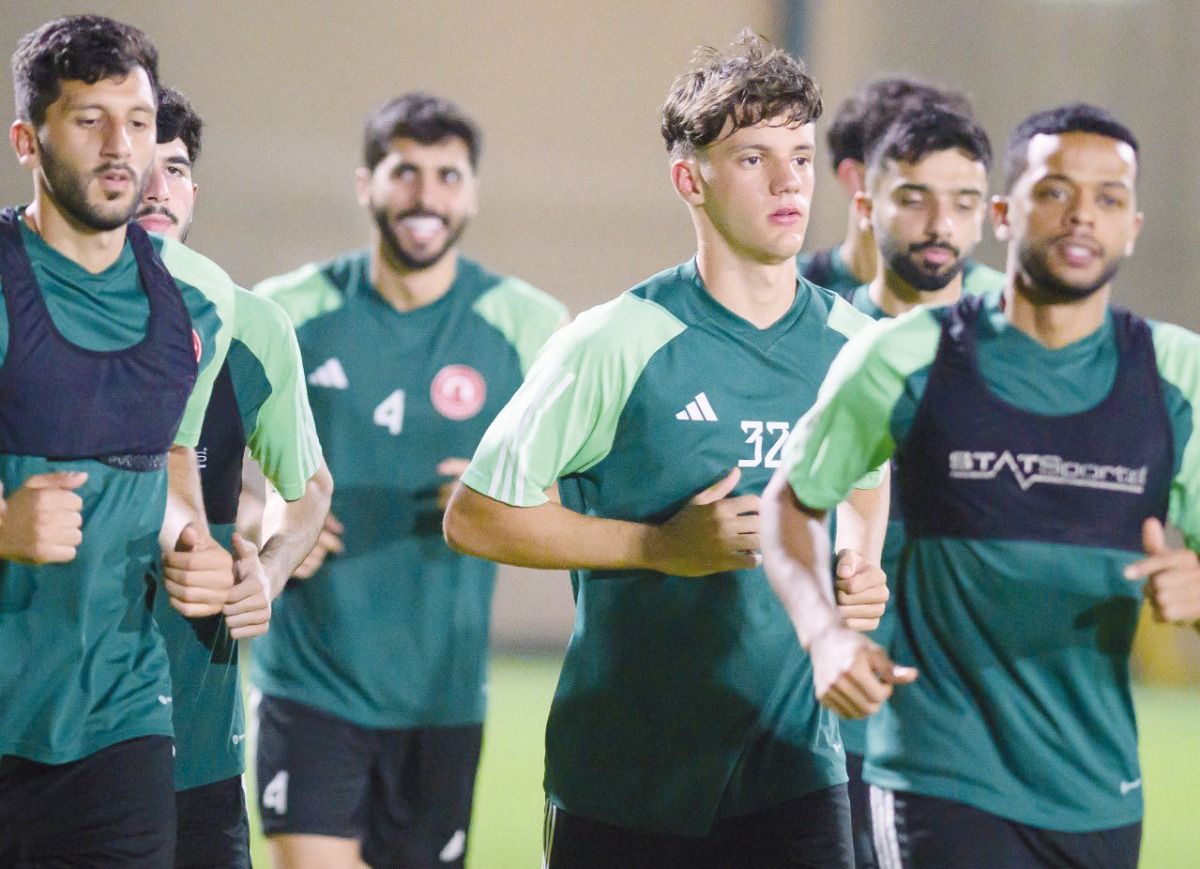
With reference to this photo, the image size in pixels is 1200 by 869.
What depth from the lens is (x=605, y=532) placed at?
4.01m

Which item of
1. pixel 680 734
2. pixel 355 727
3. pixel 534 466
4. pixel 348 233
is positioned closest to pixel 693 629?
pixel 680 734

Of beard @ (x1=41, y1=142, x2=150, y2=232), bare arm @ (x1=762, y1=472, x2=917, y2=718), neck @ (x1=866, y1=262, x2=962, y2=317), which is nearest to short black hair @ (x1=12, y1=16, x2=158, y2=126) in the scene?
beard @ (x1=41, y1=142, x2=150, y2=232)

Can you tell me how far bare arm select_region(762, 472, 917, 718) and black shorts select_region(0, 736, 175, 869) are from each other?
139 cm

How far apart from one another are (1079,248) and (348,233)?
400 inches

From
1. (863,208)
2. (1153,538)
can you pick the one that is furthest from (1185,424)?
(863,208)

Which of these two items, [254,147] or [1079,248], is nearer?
[1079,248]

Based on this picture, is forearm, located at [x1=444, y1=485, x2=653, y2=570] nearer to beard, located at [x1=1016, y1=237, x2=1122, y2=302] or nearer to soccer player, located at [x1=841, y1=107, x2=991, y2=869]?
beard, located at [x1=1016, y1=237, x2=1122, y2=302]

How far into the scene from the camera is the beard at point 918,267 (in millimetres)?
5727

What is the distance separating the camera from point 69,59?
408 cm

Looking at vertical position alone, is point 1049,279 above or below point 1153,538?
above

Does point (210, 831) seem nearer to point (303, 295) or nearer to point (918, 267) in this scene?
point (303, 295)

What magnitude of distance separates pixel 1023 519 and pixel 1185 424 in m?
0.36

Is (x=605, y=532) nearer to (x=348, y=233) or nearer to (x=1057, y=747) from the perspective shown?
(x=1057, y=747)

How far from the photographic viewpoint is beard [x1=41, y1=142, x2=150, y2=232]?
402 centimetres
